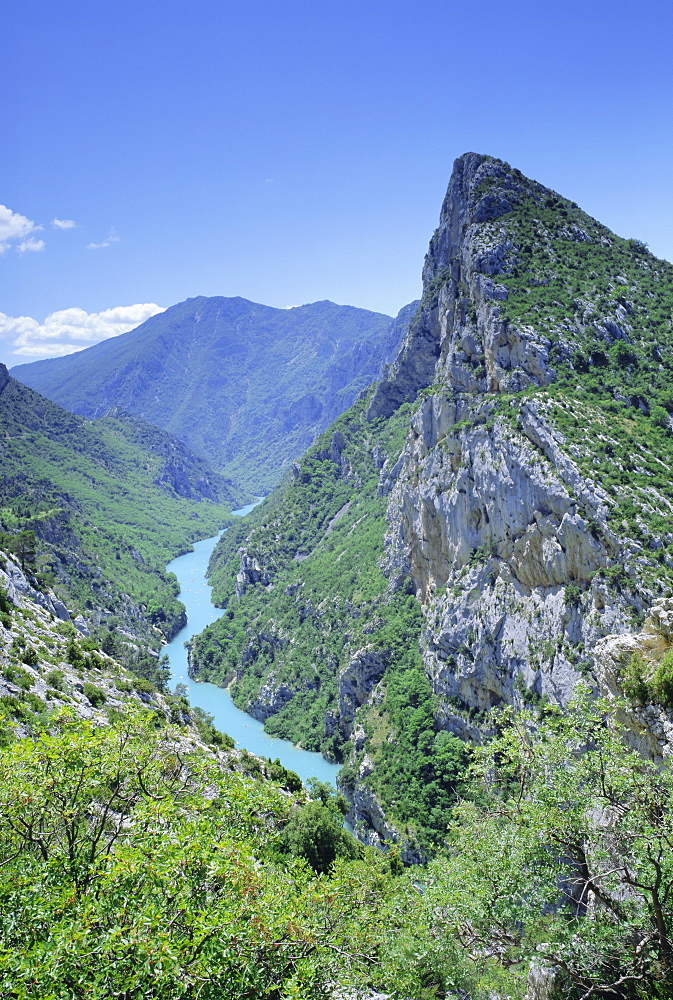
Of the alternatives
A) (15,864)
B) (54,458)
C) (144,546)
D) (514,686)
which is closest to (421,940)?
(15,864)

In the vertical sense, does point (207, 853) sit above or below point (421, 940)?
above

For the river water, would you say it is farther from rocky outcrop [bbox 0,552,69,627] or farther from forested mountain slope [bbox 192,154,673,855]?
rocky outcrop [bbox 0,552,69,627]

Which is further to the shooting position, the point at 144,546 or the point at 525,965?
the point at 144,546

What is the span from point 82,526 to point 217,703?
2384 inches

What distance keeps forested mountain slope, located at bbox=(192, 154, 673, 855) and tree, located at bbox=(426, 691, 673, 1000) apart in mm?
23941

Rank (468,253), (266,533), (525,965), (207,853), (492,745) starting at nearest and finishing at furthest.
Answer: (207,853)
(525,965)
(492,745)
(468,253)
(266,533)

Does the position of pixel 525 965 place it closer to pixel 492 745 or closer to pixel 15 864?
pixel 492 745

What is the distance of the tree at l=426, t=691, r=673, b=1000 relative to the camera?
11.8 meters

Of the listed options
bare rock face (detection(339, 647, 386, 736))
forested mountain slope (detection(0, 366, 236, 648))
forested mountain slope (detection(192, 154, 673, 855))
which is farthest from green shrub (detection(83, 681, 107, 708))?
bare rock face (detection(339, 647, 386, 736))

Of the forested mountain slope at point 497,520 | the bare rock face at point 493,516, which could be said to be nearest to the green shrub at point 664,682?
the forested mountain slope at point 497,520

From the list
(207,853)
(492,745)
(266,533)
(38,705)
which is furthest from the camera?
(266,533)

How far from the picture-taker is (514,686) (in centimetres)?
4556

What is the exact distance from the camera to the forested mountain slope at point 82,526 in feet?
300

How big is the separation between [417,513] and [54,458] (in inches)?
5218
